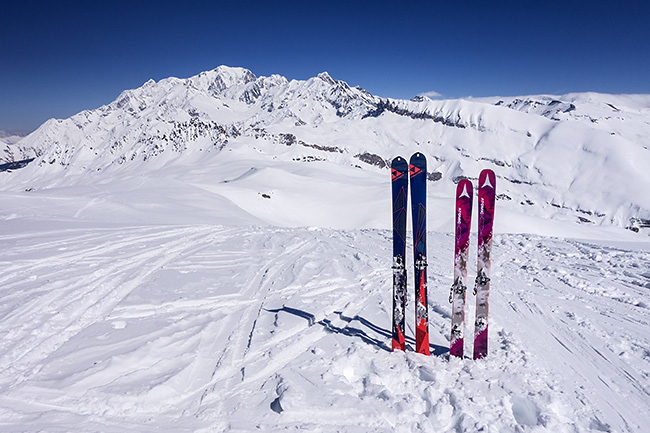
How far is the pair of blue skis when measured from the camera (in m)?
4.55

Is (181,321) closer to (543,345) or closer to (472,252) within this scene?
(543,345)

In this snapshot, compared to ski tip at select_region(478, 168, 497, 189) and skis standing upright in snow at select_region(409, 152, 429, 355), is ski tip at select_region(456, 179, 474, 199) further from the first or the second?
skis standing upright in snow at select_region(409, 152, 429, 355)

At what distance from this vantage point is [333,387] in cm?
399

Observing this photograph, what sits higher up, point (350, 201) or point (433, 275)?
point (433, 275)

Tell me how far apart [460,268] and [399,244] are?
92 centimetres

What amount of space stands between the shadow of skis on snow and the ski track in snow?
0.11ft

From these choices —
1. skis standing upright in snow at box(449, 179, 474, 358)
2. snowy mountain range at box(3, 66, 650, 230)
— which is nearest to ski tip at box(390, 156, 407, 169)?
skis standing upright in snow at box(449, 179, 474, 358)

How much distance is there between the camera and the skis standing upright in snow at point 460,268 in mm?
4531

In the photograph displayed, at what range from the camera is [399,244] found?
15.2 ft

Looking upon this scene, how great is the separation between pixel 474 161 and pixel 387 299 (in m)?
157

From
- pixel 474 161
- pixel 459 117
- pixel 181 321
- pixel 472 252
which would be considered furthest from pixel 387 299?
pixel 459 117

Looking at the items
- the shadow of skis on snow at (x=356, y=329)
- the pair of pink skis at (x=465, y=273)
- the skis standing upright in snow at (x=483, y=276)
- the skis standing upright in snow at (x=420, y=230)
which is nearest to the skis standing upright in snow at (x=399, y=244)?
the skis standing upright in snow at (x=420, y=230)

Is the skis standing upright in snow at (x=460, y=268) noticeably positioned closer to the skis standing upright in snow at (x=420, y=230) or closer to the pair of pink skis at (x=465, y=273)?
the pair of pink skis at (x=465, y=273)

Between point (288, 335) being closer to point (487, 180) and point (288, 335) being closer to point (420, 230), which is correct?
point (420, 230)
